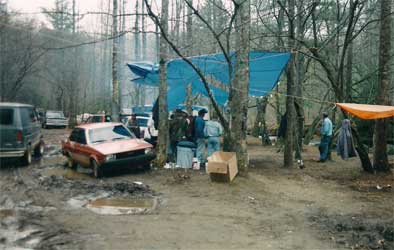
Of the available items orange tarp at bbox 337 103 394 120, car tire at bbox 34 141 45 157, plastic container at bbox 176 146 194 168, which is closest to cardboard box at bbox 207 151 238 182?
plastic container at bbox 176 146 194 168

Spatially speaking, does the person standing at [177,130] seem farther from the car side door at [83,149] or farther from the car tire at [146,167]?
the car side door at [83,149]

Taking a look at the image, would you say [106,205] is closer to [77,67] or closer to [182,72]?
[182,72]

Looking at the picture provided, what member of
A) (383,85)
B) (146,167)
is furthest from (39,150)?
(383,85)

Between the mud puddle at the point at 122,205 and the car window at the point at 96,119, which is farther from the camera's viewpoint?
the car window at the point at 96,119

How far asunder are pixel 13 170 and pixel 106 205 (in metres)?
5.78

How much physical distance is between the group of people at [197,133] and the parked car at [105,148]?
1.48 m

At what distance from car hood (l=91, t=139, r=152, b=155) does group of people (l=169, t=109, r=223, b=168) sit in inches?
62.5

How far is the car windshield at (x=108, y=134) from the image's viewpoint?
13.3m

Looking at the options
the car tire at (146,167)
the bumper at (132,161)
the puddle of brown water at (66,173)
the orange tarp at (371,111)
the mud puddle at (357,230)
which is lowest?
the puddle of brown water at (66,173)

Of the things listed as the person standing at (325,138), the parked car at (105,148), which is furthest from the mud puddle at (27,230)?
the person standing at (325,138)

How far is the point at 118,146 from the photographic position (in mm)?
12617

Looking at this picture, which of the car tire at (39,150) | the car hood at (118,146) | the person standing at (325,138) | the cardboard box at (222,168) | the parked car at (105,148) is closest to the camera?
the cardboard box at (222,168)

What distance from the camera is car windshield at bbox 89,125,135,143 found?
1328cm

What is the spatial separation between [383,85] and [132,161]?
7424 mm
